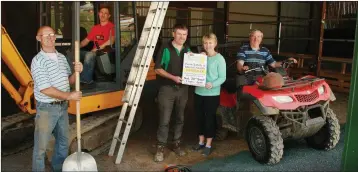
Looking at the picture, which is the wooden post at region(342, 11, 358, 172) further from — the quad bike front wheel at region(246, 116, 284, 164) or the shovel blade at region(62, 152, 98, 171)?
the shovel blade at region(62, 152, 98, 171)

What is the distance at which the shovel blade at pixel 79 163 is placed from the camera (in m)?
3.50

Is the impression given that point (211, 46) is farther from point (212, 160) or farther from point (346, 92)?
point (346, 92)

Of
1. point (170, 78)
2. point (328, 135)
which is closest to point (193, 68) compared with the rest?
point (170, 78)

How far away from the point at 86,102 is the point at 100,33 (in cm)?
116

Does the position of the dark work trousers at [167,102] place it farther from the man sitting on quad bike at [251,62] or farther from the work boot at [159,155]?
the man sitting on quad bike at [251,62]

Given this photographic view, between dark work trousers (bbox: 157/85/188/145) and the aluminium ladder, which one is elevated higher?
the aluminium ladder

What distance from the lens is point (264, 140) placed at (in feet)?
13.7

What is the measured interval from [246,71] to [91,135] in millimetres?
2160

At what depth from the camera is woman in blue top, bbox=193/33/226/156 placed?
4.45 metres

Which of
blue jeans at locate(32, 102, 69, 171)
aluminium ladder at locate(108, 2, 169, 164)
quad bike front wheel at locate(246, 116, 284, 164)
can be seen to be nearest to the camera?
blue jeans at locate(32, 102, 69, 171)

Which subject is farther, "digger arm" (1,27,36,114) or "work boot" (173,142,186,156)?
"work boot" (173,142,186,156)

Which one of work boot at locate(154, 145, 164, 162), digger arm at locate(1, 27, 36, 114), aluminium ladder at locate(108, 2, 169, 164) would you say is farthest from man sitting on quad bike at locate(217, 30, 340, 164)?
digger arm at locate(1, 27, 36, 114)

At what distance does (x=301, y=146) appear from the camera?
4977mm

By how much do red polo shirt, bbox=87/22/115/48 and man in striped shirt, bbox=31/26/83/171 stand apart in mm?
1528
